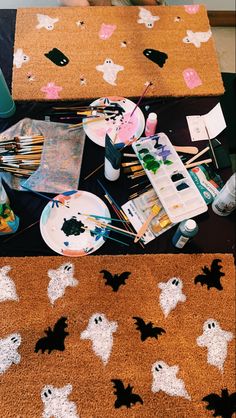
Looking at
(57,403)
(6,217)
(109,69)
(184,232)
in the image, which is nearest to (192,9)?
(109,69)

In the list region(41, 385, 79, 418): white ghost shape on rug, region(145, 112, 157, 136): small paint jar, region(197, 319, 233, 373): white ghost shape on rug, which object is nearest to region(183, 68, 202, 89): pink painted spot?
region(145, 112, 157, 136): small paint jar


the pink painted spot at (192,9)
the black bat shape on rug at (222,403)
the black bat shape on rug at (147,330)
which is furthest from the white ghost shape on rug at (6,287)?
the pink painted spot at (192,9)

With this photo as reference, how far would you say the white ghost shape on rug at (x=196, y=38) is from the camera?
133cm

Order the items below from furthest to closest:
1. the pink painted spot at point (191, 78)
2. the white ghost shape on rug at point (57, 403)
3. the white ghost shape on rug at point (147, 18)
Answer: the white ghost shape on rug at point (147, 18)
the pink painted spot at point (191, 78)
the white ghost shape on rug at point (57, 403)

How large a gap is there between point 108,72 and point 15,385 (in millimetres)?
999

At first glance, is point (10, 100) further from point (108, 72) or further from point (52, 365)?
point (52, 365)

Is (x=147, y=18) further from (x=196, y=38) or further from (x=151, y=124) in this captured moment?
(x=151, y=124)

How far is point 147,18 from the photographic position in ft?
4.48

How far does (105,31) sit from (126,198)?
2.19 ft

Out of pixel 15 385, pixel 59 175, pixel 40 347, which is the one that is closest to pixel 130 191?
pixel 59 175

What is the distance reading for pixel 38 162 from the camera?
1.11 m

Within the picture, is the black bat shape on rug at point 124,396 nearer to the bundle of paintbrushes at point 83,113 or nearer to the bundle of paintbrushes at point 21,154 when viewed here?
the bundle of paintbrushes at point 21,154

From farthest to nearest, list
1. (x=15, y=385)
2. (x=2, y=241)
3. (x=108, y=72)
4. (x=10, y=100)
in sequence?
(x=108, y=72) → (x=10, y=100) → (x=2, y=241) → (x=15, y=385)

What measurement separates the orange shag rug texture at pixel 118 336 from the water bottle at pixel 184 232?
55 mm
